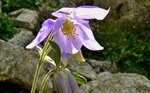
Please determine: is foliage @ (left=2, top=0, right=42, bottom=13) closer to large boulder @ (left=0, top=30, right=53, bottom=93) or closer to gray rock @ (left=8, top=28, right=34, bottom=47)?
gray rock @ (left=8, top=28, right=34, bottom=47)

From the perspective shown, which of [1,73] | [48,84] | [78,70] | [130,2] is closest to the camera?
[1,73]

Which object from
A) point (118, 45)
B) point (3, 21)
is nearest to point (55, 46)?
point (3, 21)

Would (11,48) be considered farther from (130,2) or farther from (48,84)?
(130,2)

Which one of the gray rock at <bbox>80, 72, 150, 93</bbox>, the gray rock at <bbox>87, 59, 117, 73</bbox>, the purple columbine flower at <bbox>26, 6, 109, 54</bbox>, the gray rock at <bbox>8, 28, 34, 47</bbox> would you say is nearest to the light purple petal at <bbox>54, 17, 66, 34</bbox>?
the purple columbine flower at <bbox>26, 6, 109, 54</bbox>

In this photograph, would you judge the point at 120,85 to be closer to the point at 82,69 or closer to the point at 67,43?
the point at 82,69

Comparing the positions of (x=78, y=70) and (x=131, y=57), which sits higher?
(x=78, y=70)

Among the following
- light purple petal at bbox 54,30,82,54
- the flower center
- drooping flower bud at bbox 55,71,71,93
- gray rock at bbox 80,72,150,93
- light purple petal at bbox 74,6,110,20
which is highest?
light purple petal at bbox 74,6,110,20
